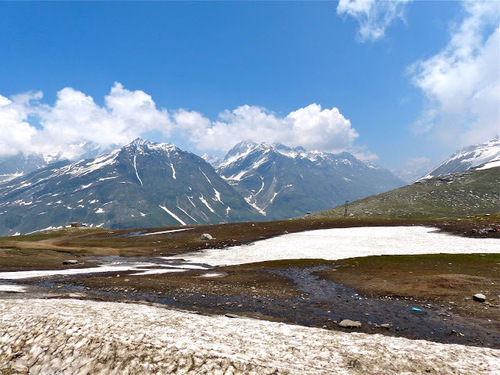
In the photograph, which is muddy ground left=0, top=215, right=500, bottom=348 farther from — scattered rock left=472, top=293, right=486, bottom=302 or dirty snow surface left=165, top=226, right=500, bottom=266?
dirty snow surface left=165, top=226, right=500, bottom=266

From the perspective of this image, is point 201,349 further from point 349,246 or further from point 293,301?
point 349,246

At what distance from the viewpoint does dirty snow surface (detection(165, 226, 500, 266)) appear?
50022mm

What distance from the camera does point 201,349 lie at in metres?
12.8

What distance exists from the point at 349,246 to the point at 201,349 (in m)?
49.6

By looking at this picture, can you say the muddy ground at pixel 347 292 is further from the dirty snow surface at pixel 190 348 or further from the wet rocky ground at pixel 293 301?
the dirty snow surface at pixel 190 348

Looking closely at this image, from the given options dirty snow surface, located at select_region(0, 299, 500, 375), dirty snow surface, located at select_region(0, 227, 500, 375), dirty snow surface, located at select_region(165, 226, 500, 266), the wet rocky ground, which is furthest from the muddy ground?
dirty snow surface, located at select_region(165, 226, 500, 266)

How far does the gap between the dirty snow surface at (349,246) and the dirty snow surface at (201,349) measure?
115 ft

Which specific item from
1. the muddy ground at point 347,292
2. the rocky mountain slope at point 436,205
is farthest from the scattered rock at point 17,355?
the rocky mountain slope at point 436,205

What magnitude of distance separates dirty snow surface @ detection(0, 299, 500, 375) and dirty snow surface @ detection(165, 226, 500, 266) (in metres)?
34.9

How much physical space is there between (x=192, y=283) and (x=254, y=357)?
68.1ft

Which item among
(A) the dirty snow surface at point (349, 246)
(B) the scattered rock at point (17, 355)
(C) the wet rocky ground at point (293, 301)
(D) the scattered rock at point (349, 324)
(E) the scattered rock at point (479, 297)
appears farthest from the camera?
(A) the dirty snow surface at point (349, 246)

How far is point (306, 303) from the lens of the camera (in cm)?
2408

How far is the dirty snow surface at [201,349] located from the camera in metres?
11.8

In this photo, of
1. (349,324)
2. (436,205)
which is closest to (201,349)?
(349,324)
